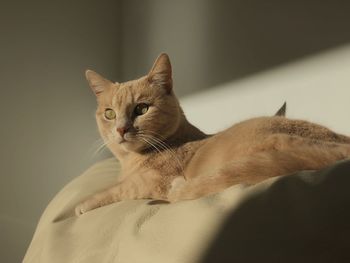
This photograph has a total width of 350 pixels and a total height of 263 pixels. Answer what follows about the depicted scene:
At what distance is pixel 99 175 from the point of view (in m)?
1.47

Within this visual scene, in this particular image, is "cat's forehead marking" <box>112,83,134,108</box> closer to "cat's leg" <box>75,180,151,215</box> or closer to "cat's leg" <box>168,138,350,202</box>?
"cat's leg" <box>75,180,151,215</box>

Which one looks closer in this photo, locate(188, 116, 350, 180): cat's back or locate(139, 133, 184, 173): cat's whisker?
locate(188, 116, 350, 180): cat's back

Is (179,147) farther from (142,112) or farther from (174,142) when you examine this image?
(142,112)

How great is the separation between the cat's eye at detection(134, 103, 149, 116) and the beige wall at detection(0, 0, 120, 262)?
0.90 meters

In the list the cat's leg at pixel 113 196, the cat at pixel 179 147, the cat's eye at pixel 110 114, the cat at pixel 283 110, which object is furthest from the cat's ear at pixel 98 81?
the cat at pixel 283 110

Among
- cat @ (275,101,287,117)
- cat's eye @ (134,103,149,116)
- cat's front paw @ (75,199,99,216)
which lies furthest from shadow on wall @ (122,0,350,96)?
cat's front paw @ (75,199,99,216)

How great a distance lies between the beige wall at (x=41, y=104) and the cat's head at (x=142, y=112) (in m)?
Answer: 0.76

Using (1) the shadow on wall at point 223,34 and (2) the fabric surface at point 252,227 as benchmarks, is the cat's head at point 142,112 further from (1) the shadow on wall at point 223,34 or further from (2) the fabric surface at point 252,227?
(2) the fabric surface at point 252,227

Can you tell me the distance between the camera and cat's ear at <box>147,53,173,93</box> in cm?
130

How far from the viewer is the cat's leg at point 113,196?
42.8 inches

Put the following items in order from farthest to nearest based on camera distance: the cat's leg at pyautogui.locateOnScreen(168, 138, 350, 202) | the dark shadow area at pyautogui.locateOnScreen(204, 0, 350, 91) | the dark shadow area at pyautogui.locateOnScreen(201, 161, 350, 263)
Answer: the dark shadow area at pyautogui.locateOnScreen(204, 0, 350, 91) < the cat's leg at pyautogui.locateOnScreen(168, 138, 350, 202) < the dark shadow area at pyautogui.locateOnScreen(201, 161, 350, 263)

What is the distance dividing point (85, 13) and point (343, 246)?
6.50ft

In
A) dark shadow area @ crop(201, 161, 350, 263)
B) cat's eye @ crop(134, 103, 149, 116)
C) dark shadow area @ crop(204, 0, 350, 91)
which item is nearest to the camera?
dark shadow area @ crop(201, 161, 350, 263)

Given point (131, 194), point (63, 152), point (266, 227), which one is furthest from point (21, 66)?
point (266, 227)
